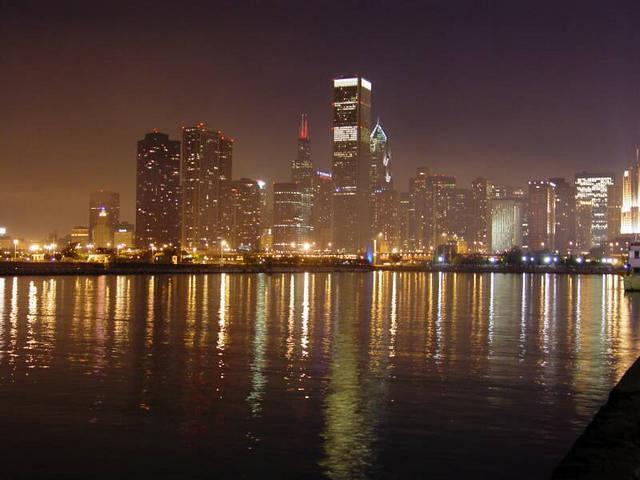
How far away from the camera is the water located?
38.9ft

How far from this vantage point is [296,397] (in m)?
16.5

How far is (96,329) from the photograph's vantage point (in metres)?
29.8

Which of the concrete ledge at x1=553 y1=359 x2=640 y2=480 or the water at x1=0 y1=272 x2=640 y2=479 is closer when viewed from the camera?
the concrete ledge at x1=553 y1=359 x2=640 y2=480

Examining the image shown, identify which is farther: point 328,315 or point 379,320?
point 328,315

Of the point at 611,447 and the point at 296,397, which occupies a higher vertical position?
the point at 611,447

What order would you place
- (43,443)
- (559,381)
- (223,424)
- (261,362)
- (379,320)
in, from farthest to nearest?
1. (379,320)
2. (261,362)
3. (559,381)
4. (223,424)
5. (43,443)

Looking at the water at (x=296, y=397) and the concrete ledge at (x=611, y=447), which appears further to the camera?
the water at (x=296, y=397)

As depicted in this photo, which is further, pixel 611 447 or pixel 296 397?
pixel 296 397

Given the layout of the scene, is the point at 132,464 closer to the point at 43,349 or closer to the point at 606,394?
the point at 606,394

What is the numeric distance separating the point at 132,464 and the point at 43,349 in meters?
13.2

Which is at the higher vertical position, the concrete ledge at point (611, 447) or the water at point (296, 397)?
the concrete ledge at point (611, 447)

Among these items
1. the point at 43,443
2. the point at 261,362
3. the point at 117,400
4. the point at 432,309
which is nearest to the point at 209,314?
the point at 432,309

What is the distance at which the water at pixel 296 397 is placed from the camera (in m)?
11.8

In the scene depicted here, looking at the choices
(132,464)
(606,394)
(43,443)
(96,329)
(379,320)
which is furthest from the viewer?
(379,320)
